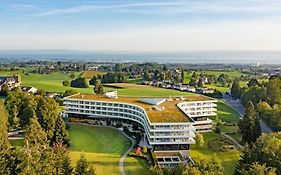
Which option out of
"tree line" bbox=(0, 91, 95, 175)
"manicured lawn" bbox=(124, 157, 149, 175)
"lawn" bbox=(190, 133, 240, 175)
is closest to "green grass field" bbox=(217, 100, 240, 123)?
"lawn" bbox=(190, 133, 240, 175)

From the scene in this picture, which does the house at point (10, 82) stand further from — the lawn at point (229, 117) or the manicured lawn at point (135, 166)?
the manicured lawn at point (135, 166)

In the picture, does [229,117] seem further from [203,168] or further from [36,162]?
[36,162]

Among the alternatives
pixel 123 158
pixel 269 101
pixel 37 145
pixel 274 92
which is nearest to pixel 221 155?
pixel 123 158

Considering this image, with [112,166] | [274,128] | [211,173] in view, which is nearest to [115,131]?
[112,166]

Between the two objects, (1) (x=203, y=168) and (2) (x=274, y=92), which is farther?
→ (2) (x=274, y=92)

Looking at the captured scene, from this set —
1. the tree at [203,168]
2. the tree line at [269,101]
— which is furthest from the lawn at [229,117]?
the tree at [203,168]

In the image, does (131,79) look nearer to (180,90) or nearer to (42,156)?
(180,90)

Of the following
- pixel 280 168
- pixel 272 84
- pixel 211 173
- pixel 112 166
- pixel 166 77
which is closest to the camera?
pixel 211 173
